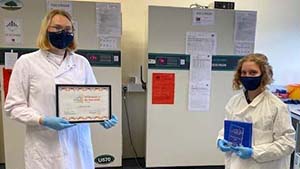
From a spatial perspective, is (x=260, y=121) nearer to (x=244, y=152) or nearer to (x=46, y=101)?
(x=244, y=152)

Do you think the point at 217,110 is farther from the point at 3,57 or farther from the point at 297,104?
the point at 3,57

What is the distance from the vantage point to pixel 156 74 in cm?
298

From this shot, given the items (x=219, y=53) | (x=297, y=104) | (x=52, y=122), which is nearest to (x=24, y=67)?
(x=52, y=122)

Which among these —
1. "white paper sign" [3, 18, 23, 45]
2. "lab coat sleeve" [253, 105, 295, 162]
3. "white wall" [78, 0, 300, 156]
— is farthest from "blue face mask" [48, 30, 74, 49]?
"white wall" [78, 0, 300, 156]

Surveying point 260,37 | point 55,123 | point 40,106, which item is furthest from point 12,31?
point 260,37

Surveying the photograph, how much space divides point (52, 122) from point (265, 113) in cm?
108

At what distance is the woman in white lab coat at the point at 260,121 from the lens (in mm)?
1513

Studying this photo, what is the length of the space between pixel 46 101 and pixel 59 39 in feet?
1.11

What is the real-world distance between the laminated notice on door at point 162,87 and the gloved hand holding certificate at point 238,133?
1398mm

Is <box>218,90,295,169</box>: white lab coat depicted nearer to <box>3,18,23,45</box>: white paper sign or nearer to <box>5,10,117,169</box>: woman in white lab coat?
<box>5,10,117,169</box>: woman in white lab coat

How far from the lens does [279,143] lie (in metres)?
1.51

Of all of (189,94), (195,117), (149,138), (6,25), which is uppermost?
(6,25)

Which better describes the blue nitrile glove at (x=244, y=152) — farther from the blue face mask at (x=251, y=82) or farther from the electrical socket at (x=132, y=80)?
the electrical socket at (x=132, y=80)

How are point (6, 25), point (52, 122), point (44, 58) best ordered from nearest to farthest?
1. point (52, 122)
2. point (44, 58)
3. point (6, 25)
